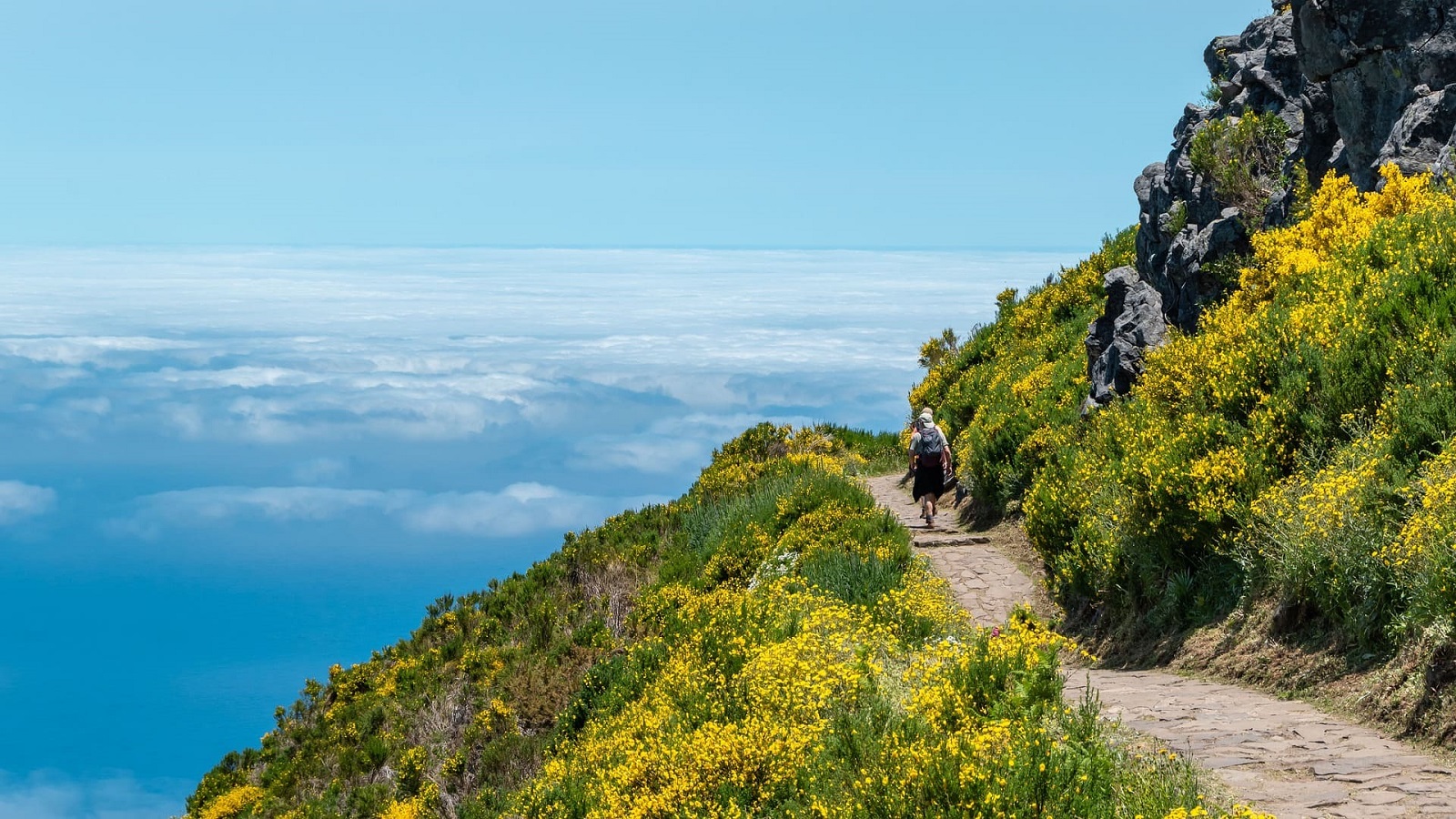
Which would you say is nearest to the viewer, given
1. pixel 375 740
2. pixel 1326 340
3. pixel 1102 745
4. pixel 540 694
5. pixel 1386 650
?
pixel 1102 745

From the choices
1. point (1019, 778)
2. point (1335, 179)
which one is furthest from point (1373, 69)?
point (1019, 778)

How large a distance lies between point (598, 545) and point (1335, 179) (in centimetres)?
1537

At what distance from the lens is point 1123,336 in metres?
17.0

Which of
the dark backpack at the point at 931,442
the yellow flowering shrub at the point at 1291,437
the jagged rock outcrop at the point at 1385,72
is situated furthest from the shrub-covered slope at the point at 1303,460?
the dark backpack at the point at 931,442

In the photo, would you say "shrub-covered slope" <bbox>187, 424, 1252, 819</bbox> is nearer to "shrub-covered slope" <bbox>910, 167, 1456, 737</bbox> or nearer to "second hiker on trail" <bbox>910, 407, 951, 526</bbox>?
"second hiker on trail" <bbox>910, 407, 951, 526</bbox>

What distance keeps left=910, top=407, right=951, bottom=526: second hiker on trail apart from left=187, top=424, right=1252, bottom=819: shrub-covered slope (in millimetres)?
1043

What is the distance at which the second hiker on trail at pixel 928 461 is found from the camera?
1866cm

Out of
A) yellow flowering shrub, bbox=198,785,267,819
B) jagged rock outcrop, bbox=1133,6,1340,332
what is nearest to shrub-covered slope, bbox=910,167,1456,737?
jagged rock outcrop, bbox=1133,6,1340,332

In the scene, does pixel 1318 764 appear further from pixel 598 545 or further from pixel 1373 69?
pixel 598 545

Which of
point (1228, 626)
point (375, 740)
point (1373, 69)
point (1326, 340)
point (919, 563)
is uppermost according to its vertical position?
point (1373, 69)

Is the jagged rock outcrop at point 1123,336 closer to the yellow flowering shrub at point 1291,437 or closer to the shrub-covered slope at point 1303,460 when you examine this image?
the shrub-covered slope at point 1303,460

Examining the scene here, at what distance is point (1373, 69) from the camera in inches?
611

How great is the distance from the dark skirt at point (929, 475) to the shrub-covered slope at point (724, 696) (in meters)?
1.01

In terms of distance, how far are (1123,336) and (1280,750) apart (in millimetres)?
10547
